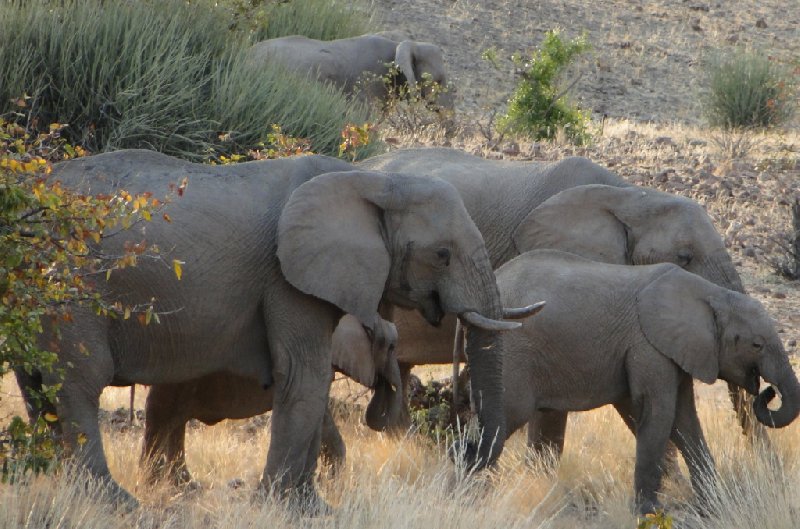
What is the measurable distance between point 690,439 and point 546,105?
12.4 meters

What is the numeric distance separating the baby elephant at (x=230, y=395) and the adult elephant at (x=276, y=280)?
2.12 ft

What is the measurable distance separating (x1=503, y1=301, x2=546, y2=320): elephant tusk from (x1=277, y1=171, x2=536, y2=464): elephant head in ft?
0.45

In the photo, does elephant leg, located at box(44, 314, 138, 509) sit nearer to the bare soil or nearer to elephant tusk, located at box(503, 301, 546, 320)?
elephant tusk, located at box(503, 301, 546, 320)

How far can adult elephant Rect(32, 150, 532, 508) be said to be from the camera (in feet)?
23.6

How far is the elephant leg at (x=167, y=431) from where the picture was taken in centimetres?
817

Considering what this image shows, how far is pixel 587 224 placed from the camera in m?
9.90

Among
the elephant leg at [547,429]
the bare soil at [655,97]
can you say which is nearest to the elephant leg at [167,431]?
the elephant leg at [547,429]

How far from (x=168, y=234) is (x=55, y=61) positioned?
6.94 metres

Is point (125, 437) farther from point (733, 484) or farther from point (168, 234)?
point (733, 484)

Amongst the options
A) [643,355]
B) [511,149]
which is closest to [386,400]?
[643,355]

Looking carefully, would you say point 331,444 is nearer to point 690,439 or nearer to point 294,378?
point 294,378

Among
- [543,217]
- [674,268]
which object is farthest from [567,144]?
[674,268]

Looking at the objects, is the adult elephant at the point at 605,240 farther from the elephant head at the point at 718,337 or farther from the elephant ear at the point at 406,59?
the elephant ear at the point at 406,59

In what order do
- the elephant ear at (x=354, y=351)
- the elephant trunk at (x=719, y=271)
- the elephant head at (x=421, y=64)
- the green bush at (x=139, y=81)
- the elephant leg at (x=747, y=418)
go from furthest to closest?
the elephant head at (x=421, y=64), the green bush at (x=139, y=81), the elephant trunk at (x=719, y=271), the elephant leg at (x=747, y=418), the elephant ear at (x=354, y=351)
